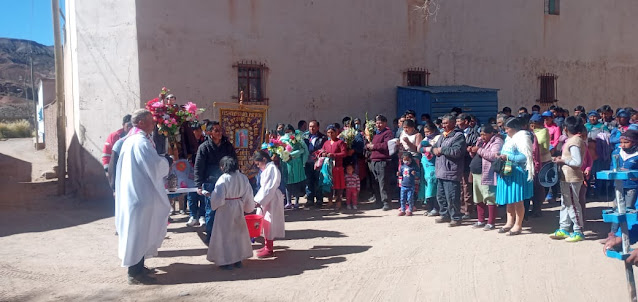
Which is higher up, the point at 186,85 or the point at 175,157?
the point at 186,85

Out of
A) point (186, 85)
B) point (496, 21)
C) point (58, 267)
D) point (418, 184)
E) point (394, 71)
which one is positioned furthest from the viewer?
point (496, 21)

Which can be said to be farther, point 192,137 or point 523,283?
point 192,137

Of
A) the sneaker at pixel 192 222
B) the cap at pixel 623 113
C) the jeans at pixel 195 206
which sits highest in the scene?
the cap at pixel 623 113

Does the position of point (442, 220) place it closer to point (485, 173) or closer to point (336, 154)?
point (485, 173)

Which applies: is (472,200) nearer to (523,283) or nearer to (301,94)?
(523,283)

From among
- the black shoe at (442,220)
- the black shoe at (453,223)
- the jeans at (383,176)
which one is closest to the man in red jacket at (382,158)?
the jeans at (383,176)

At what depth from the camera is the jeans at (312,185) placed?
452 inches

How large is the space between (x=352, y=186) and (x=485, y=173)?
3145 millimetres

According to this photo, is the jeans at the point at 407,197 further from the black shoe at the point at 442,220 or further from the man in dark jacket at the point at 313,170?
the man in dark jacket at the point at 313,170

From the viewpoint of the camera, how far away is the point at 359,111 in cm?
1502

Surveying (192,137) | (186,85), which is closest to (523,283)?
(192,137)

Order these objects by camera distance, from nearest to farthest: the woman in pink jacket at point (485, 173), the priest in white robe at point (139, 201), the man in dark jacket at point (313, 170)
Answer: the priest in white robe at point (139, 201)
the woman in pink jacket at point (485, 173)
the man in dark jacket at point (313, 170)

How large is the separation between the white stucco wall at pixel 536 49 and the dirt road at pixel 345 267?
25.7 ft

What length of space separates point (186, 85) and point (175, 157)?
421 cm
